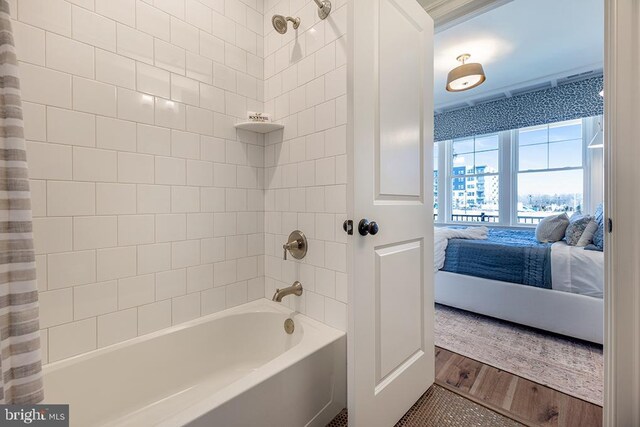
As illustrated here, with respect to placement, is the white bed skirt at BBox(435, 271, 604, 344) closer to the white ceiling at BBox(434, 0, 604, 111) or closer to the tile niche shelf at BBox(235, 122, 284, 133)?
the tile niche shelf at BBox(235, 122, 284, 133)

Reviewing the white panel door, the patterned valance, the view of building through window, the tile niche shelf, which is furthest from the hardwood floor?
the patterned valance

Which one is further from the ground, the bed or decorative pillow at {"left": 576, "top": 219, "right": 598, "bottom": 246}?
decorative pillow at {"left": 576, "top": 219, "right": 598, "bottom": 246}

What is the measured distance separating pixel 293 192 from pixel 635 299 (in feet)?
5.14

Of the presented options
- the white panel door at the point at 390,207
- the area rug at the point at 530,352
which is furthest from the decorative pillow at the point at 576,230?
the white panel door at the point at 390,207

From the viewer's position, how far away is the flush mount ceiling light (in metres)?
2.69

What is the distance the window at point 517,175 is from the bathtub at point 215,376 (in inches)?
108

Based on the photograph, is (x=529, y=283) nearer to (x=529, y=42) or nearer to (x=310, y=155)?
(x=310, y=155)

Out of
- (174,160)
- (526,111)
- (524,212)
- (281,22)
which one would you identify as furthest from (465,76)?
(174,160)

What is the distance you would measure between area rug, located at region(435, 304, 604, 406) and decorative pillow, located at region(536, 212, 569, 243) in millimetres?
845

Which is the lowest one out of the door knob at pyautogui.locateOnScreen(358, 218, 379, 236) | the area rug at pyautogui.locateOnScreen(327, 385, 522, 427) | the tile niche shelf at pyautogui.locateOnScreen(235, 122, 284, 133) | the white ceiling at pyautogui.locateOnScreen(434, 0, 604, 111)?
the area rug at pyautogui.locateOnScreen(327, 385, 522, 427)

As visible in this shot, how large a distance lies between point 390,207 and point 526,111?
3993 mm

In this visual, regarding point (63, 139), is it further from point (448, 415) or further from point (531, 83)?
point (531, 83)

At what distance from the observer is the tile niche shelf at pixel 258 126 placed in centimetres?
165

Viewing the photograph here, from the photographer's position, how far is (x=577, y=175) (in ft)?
12.3
